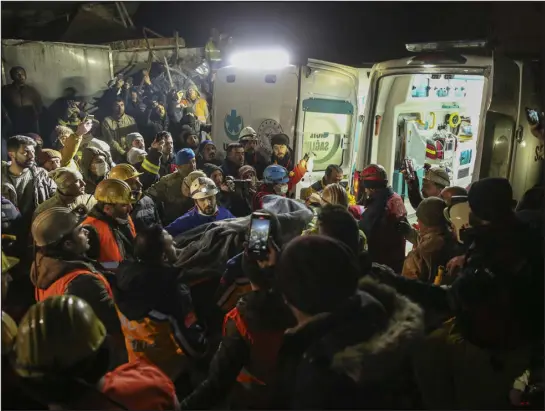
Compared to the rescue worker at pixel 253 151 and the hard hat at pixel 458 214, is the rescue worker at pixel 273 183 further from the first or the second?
the rescue worker at pixel 253 151

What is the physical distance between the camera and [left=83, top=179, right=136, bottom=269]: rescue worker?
3697 mm

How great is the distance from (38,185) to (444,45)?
4238mm

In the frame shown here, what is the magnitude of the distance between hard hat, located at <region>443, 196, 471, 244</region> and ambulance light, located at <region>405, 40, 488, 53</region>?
1.74 m

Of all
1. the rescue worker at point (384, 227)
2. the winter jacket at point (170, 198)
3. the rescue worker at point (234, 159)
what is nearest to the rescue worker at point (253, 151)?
the rescue worker at point (234, 159)

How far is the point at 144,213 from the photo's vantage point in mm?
4695

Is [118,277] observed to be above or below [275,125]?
below

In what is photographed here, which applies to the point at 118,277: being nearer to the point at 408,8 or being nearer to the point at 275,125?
the point at 408,8

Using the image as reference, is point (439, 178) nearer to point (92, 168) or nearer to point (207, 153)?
point (207, 153)

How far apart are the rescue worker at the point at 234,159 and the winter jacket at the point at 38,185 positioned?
2.18m

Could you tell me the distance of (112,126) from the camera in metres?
8.15

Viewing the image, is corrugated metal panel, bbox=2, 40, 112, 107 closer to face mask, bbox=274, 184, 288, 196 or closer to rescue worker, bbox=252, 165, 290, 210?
rescue worker, bbox=252, 165, 290, 210

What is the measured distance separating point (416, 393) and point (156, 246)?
65.7 inches

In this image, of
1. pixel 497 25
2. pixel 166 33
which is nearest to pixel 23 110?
pixel 166 33

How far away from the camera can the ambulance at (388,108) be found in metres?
4.33
